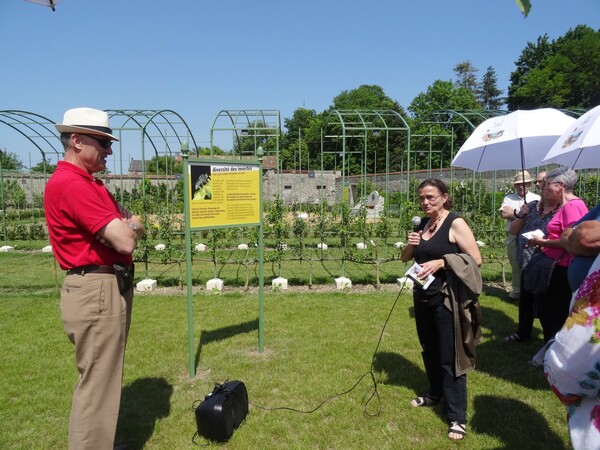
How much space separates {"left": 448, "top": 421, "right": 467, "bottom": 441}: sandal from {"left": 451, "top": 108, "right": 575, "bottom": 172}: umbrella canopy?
8.85 feet

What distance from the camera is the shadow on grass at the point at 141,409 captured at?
2.93 meters

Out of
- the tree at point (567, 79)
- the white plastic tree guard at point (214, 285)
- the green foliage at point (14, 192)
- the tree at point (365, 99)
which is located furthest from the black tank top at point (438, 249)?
the tree at point (365, 99)

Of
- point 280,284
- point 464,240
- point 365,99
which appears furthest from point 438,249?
point 365,99

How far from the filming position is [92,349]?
7.36ft

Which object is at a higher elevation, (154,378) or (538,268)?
(538,268)

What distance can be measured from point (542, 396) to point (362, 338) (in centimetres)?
195

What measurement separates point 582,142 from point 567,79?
50.1 m

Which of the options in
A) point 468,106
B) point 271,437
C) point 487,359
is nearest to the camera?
point 271,437

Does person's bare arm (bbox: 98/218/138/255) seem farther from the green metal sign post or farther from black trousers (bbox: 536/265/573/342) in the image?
black trousers (bbox: 536/265/573/342)

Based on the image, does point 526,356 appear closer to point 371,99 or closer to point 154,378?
point 154,378

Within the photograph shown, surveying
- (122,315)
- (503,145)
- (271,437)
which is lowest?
(271,437)

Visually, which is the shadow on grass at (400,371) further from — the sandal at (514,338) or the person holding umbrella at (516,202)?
the person holding umbrella at (516,202)

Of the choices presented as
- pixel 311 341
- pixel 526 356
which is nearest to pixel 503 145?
pixel 526 356

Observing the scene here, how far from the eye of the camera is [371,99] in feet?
186
